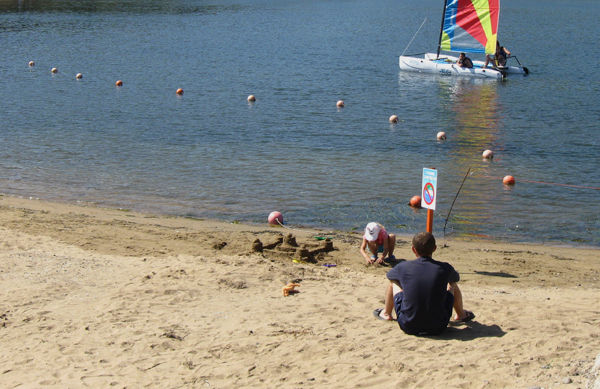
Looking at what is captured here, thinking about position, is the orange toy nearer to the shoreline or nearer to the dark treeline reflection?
the shoreline

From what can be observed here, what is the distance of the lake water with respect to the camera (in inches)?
671

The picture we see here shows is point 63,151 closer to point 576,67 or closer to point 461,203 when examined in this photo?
point 461,203

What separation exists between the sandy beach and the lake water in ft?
11.5

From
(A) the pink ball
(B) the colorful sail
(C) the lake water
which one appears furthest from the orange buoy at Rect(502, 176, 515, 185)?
(B) the colorful sail

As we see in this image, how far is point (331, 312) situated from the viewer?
9.09m

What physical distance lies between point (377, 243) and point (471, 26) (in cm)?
2805

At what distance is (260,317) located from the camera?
9.02 meters

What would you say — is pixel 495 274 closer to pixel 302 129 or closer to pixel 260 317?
pixel 260 317

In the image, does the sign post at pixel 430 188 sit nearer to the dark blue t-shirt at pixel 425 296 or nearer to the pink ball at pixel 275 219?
the dark blue t-shirt at pixel 425 296

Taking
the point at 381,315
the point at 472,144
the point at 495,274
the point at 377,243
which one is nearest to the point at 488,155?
the point at 472,144

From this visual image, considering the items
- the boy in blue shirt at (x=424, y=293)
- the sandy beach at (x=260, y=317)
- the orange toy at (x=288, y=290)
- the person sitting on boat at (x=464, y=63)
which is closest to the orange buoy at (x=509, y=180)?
the sandy beach at (x=260, y=317)

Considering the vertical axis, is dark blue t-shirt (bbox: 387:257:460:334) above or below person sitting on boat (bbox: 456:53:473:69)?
below

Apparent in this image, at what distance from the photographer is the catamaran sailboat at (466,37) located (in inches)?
1420

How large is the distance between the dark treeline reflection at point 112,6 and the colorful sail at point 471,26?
35781mm
